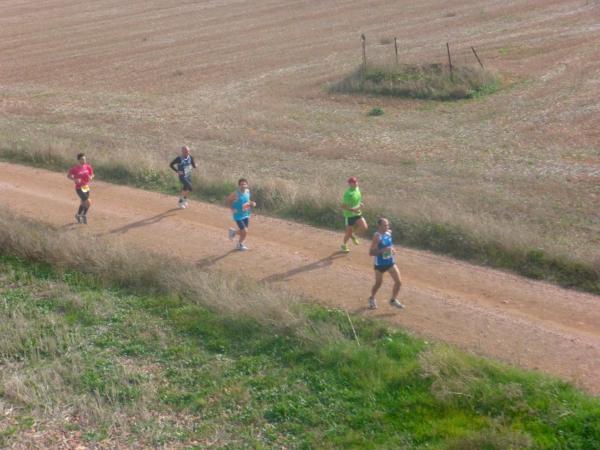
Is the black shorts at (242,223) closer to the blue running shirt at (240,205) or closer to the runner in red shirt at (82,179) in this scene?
the blue running shirt at (240,205)

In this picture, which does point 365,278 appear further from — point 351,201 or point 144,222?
point 144,222

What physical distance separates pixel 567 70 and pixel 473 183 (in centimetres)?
1441

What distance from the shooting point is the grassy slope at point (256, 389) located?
9.00 meters

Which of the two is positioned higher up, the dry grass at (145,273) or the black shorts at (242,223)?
the black shorts at (242,223)

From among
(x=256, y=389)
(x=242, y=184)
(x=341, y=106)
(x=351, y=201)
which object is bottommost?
(x=256, y=389)

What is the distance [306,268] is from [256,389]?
13.1 ft

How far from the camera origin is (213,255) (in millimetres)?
14789

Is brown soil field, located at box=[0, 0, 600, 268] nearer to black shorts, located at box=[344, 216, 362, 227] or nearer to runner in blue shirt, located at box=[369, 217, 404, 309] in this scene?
black shorts, located at box=[344, 216, 362, 227]

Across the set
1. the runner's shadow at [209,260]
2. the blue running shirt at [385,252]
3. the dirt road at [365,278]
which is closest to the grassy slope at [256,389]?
the dirt road at [365,278]

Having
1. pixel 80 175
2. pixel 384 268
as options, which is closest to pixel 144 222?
pixel 80 175

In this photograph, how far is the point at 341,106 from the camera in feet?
94.9

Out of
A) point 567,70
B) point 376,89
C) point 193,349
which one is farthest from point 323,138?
point 193,349

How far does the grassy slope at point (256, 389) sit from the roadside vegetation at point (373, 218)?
333cm

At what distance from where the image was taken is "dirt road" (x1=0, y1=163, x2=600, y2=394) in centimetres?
1090
